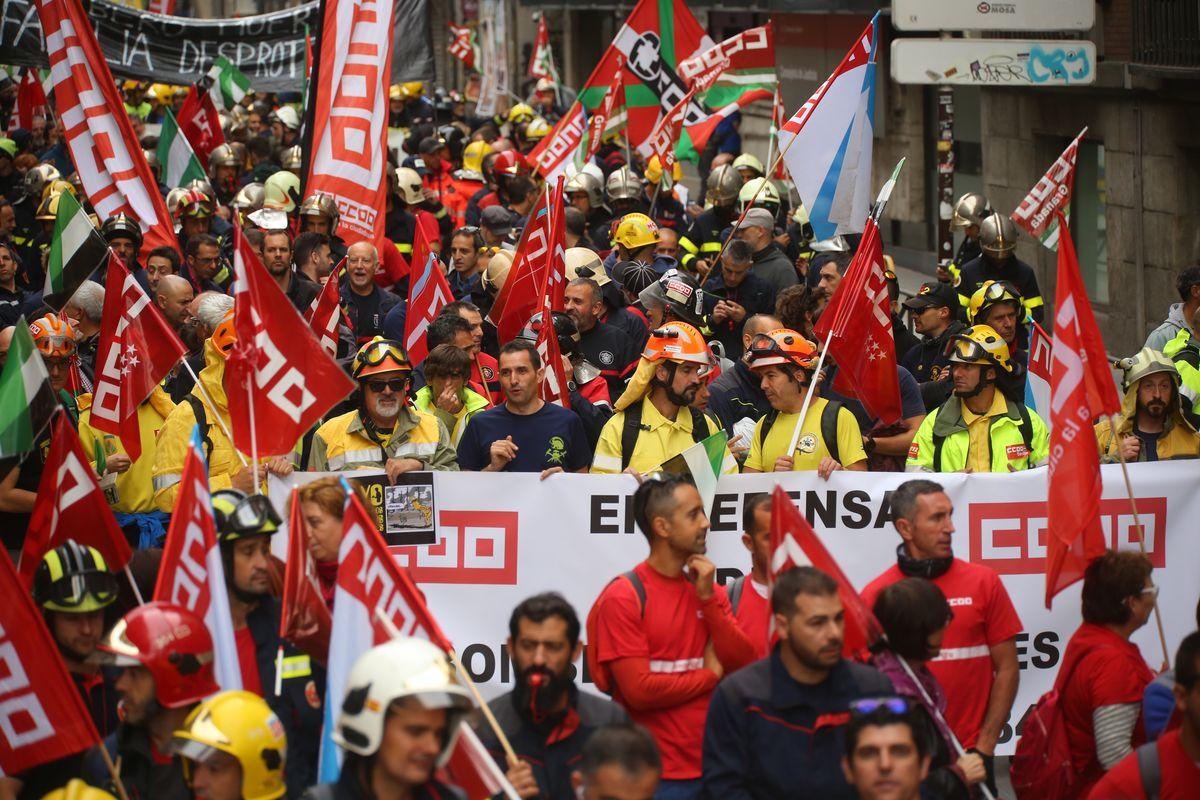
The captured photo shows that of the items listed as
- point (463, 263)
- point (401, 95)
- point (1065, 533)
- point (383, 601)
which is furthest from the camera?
point (401, 95)

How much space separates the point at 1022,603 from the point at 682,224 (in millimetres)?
9991

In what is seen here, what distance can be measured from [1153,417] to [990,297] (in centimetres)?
152

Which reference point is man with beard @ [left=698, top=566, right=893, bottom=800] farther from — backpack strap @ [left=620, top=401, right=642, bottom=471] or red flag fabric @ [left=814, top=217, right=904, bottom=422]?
red flag fabric @ [left=814, top=217, right=904, bottom=422]

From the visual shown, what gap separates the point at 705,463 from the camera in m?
7.39

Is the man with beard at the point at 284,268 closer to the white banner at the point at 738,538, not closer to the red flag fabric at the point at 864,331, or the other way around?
the white banner at the point at 738,538

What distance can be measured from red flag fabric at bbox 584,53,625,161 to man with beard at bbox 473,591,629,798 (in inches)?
431

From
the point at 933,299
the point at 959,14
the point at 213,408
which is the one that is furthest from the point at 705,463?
the point at 959,14

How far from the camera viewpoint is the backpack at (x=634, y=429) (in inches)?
305

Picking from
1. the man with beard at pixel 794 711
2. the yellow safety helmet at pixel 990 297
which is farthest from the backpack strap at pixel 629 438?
the man with beard at pixel 794 711

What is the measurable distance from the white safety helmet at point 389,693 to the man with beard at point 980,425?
3947mm

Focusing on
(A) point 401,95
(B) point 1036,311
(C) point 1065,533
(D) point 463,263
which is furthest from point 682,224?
(C) point 1065,533

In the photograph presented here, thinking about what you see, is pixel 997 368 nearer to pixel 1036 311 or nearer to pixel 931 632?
pixel 931 632

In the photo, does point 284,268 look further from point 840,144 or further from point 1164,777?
point 1164,777

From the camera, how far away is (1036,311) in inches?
449
